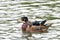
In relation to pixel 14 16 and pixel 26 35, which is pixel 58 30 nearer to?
pixel 26 35

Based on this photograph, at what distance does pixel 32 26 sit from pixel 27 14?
1924 millimetres

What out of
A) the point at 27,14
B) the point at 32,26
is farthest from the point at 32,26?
the point at 27,14

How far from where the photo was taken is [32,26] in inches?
597

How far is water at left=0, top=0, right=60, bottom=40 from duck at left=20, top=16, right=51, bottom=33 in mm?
217

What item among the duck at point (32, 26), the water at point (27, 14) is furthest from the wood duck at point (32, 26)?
the water at point (27, 14)

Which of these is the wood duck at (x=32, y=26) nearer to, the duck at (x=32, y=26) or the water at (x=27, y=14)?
the duck at (x=32, y=26)

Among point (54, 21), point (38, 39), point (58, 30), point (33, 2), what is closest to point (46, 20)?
point (54, 21)

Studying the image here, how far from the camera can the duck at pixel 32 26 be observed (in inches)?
593

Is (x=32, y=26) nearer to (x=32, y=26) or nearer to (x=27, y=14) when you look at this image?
(x=32, y=26)

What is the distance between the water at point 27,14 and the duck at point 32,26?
217 mm

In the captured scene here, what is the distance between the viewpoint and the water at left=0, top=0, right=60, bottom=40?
46.4ft

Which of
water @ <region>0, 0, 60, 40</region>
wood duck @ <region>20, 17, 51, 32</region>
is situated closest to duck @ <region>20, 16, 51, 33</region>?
wood duck @ <region>20, 17, 51, 32</region>

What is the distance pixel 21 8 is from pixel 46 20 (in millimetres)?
2560

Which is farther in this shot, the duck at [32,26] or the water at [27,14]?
the duck at [32,26]
